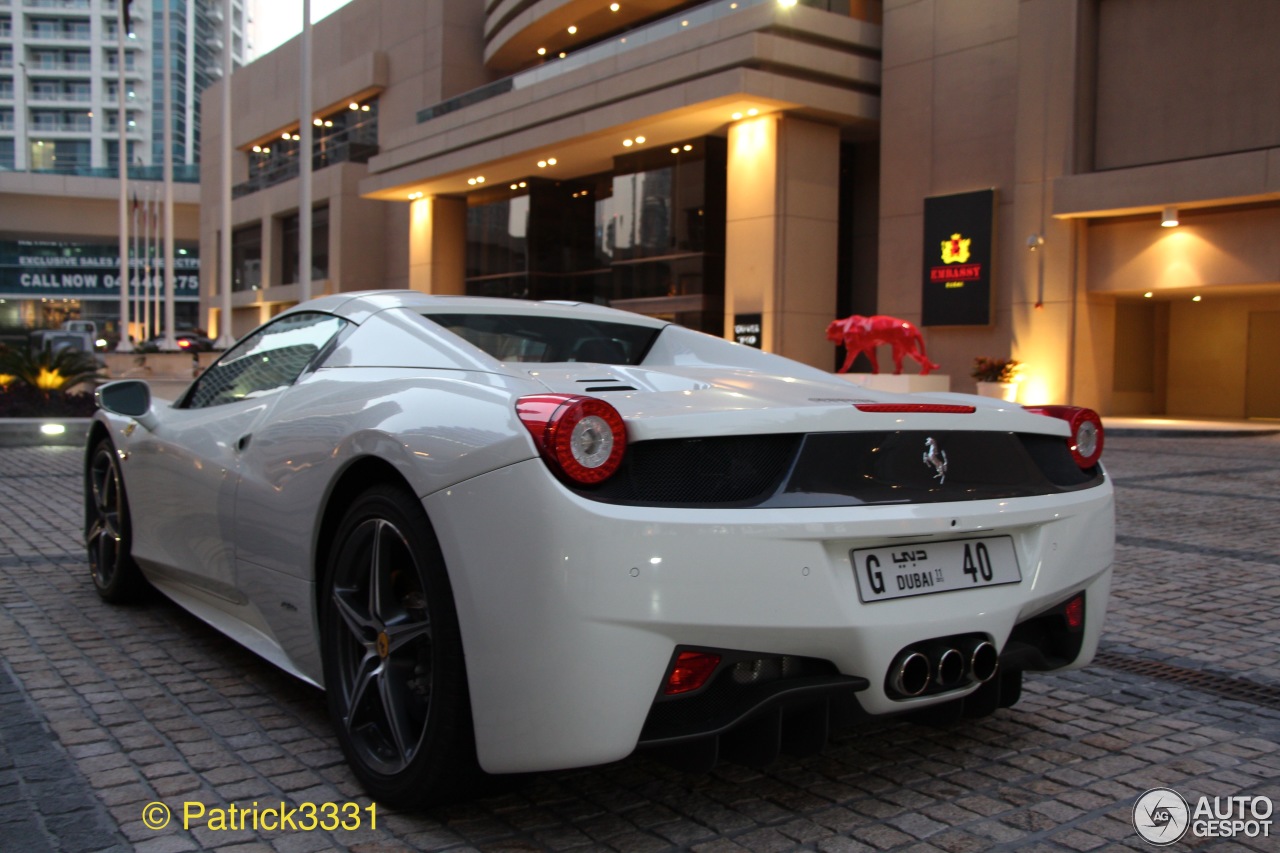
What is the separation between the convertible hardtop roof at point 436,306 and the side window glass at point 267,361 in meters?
0.06

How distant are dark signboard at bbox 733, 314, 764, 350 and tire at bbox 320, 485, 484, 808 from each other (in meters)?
22.0

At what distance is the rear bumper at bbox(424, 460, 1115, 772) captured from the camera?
7.11 ft

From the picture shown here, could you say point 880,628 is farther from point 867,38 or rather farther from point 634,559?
point 867,38

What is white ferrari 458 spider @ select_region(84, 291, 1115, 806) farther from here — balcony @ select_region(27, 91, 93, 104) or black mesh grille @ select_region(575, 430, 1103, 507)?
balcony @ select_region(27, 91, 93, 104)

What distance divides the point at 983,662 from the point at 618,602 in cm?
98

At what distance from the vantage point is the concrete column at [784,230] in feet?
79.8

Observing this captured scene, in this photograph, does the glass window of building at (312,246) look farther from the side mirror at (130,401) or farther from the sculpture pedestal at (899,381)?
the side mirror at (130,401)

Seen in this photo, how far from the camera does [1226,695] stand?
146 inches

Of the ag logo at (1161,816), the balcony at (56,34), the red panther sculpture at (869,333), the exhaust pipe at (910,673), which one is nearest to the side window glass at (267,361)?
the exhaust pipe at (910,673)

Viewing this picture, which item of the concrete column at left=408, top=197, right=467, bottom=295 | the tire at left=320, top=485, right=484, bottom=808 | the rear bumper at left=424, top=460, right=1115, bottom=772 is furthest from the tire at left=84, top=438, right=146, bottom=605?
the concrete column at left=408, top=197, right=467, bottom=295

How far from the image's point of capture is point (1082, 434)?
3113 millimetres

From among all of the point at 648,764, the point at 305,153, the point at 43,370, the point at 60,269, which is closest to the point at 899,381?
the point at 43,370

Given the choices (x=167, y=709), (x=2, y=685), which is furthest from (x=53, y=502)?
(x=167, y=709)

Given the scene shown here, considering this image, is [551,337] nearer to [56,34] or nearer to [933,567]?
[933,567]
